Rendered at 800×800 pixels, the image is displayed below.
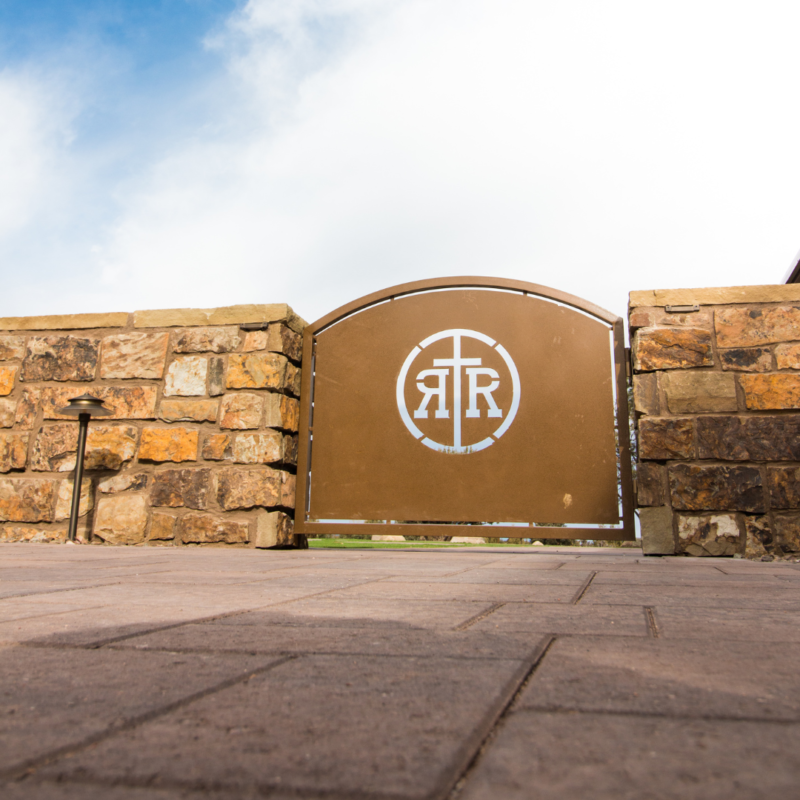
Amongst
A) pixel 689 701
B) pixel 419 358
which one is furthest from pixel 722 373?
pixel 689 701

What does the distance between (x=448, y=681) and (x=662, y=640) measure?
56 cm

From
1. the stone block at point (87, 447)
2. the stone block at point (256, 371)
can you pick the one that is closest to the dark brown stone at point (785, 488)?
the stone block at point (256, 371)

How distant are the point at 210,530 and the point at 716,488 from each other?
11.3 feet

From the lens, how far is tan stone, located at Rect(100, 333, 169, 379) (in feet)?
16.9

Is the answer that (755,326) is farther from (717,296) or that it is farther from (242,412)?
(242,412)

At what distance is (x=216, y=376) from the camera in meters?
5.05

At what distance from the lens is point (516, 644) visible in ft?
4.02

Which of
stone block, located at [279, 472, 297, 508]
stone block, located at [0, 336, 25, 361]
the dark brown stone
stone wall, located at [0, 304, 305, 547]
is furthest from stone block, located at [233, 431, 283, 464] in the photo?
the dark brown stone

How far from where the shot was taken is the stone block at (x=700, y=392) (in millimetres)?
4438

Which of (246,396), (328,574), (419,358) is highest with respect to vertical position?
(419,358)

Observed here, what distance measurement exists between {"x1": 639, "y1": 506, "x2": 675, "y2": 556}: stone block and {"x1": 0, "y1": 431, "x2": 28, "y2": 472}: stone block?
4562 mm

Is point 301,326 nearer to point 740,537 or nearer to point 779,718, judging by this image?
point 740,537

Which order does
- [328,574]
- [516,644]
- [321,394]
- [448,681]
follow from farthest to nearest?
[321,394] → [328,574] → [516,644] → [448,681]

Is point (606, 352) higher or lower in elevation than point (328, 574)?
higher
